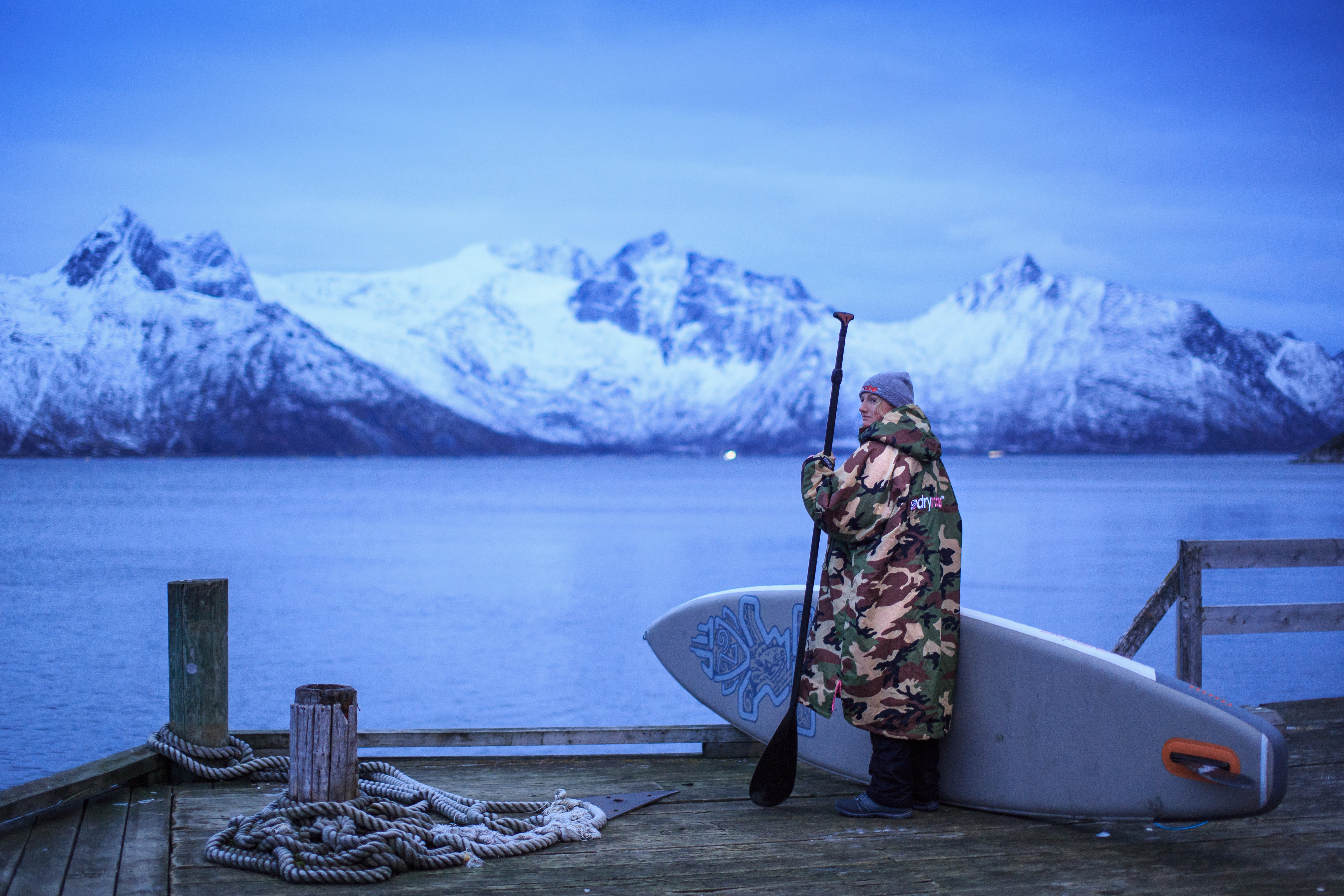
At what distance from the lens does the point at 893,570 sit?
13.6 ft

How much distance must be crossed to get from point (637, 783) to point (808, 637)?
91 centimetres

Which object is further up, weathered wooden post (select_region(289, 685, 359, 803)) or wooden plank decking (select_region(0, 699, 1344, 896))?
weathered wooden post (select_region(289, 685, 359, 803))

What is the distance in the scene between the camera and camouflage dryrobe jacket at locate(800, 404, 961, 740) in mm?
4152

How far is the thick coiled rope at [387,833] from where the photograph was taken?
3680 millimetres

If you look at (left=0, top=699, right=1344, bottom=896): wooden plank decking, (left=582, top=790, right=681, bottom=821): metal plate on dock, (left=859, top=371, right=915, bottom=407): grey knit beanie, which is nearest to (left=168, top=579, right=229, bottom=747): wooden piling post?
(left=0, top=699, right=1344, bottom=896): wooden plank decking

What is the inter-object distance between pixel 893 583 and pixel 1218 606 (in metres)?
2.45

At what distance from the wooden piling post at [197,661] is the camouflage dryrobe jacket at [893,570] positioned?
7.92 ft

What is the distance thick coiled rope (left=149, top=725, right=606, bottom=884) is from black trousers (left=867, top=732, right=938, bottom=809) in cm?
99

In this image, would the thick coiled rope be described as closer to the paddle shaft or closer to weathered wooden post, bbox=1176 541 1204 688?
the paddle shaft

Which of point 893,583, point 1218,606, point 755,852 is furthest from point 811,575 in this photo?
point 1218,606

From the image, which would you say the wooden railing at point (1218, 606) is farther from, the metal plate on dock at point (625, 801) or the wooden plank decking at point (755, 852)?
the metal plate on dock at point (625, 801)

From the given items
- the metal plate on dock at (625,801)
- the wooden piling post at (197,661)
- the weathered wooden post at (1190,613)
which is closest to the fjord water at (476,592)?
the wooden piling post at (197,661)

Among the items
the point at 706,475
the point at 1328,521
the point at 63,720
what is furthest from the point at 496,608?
the point at 706,475

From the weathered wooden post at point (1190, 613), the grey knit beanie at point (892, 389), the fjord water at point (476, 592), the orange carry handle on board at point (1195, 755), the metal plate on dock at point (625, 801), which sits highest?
the grey knit beanie at point (892, 389)
